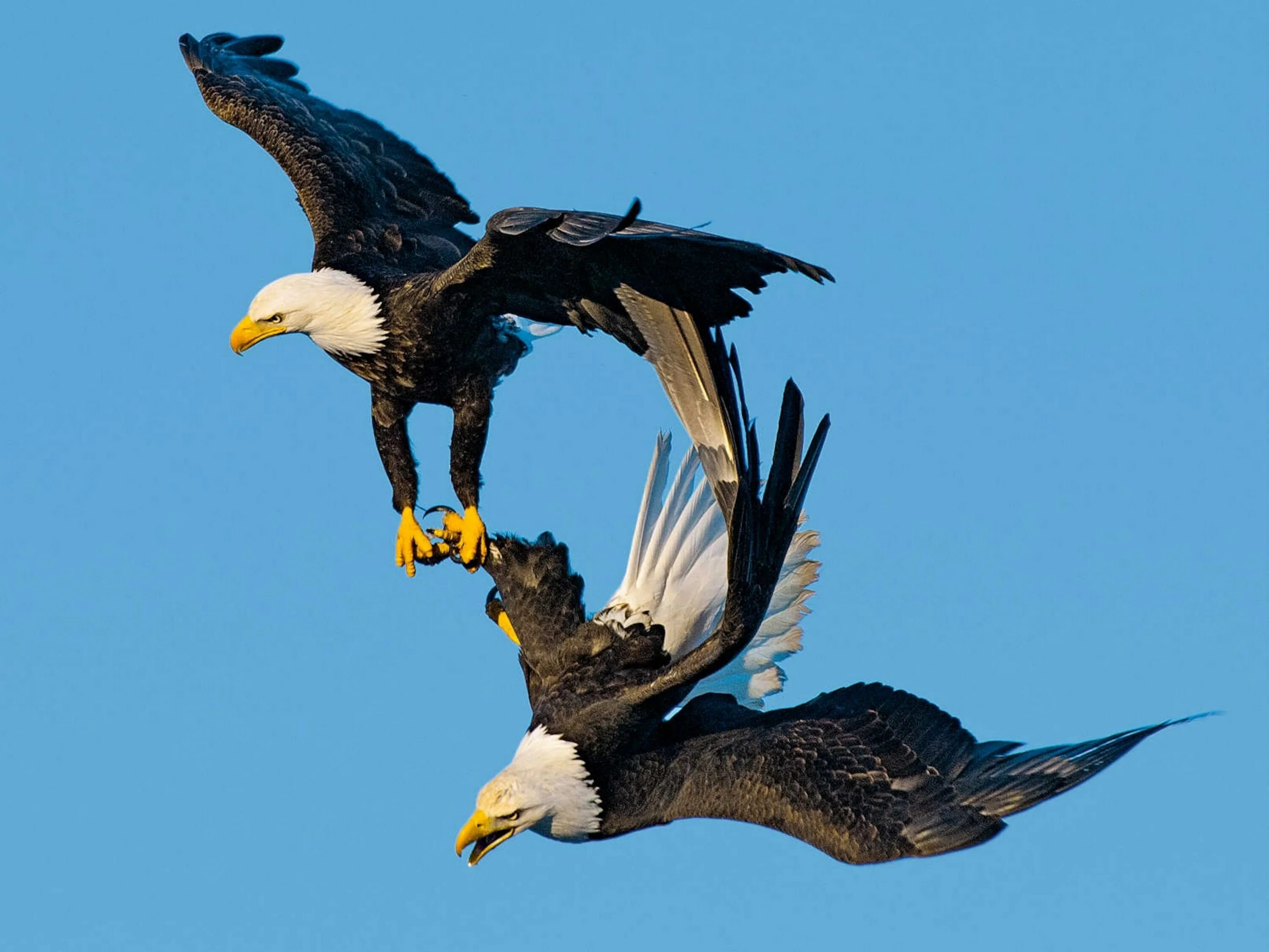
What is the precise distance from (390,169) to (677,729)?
8.75 feet

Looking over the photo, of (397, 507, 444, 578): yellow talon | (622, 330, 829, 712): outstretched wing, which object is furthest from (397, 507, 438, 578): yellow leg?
(622, 330, 829, 712): outstretched wing

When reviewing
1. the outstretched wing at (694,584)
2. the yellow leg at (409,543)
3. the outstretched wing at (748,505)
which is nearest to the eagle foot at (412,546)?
the yellow leg at (409,543)

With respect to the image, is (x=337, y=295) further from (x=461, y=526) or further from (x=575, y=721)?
(x=575, y=721)

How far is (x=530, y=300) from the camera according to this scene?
8570 millimetres

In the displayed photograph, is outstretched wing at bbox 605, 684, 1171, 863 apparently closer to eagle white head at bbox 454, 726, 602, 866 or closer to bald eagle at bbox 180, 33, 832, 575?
eagle white head at bbox 454, 726, 602, 866

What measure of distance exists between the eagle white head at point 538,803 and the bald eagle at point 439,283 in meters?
1.02

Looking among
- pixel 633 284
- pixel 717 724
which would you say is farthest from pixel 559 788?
pixel 633 284

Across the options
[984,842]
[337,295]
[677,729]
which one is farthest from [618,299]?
[984,842]

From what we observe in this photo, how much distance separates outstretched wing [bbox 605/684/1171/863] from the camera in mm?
8719

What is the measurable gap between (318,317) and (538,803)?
1942mm

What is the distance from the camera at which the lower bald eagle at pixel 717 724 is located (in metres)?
8.27

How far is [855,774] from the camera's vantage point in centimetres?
896

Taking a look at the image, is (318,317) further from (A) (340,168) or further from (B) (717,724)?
(B) (717,724)

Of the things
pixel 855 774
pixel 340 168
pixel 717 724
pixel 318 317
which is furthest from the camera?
pixel 340 168
